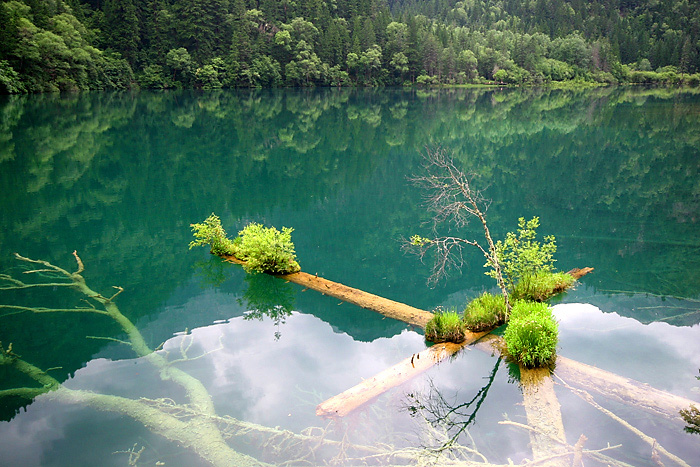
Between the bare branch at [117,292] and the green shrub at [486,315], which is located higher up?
the green shrub at [486,315]

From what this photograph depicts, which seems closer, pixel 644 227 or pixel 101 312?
pixel 101 312

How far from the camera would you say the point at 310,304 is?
13117mm

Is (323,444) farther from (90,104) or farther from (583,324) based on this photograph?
(90,104)

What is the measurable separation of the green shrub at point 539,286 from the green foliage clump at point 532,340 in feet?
8.30

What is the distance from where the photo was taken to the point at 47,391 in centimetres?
923

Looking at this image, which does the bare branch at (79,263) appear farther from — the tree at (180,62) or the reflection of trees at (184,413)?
the tree at (180,62)

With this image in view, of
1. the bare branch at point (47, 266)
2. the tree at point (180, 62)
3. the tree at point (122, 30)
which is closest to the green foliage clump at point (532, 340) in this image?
the bare branch at point (47, 266)

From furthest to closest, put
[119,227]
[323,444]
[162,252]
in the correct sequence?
1. [119,227]
2. [162,252]
3. [323,444]

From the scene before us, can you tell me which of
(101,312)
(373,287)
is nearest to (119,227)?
(101,312)

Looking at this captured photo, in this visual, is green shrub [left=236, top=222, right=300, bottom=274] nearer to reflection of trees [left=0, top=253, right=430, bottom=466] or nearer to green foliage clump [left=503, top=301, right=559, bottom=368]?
reflection of trees [left=0, top=253, right=430, bottom=466]

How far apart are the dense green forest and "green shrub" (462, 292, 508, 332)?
66.7 metres

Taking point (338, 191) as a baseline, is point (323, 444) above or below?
above

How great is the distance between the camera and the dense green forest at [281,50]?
7150 cm

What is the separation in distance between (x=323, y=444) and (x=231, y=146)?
32056 millimetres
